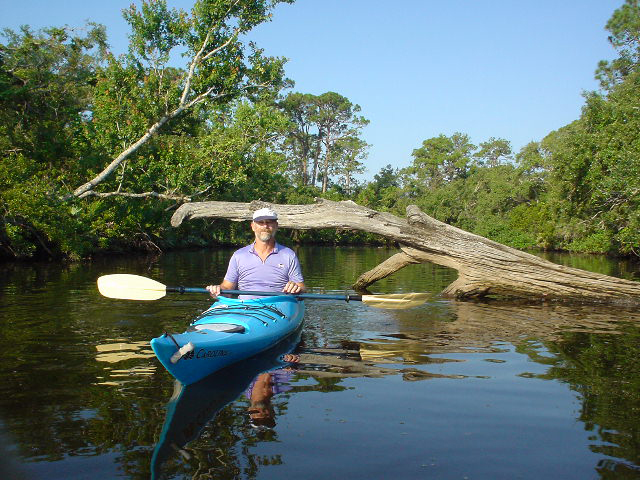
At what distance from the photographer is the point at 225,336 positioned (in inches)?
198

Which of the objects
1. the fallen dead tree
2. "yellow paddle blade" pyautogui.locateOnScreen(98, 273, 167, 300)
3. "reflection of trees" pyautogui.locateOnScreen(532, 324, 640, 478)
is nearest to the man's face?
"yellow paddle blade" pyautogui.locateOnScreen(98, 273, 167, 300)

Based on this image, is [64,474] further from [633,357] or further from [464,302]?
[464,302]

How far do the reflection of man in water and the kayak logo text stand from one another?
0.38 metres

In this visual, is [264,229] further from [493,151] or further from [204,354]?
[493,151]

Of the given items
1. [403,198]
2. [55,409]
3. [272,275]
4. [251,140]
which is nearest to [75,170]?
[251,140]

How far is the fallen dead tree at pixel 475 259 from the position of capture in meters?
10.2

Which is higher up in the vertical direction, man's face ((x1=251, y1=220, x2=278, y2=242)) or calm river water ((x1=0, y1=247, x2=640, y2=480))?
man's face ((x1=251, y1=220, x2=278, y2=242))

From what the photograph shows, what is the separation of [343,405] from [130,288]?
3605 millimetres

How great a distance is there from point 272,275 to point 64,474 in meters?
4.12

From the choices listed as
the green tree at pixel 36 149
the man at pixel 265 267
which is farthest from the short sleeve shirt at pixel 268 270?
the green tree at pixel 36 149

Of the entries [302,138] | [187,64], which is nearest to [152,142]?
[187,64]

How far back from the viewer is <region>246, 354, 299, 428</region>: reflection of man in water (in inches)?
159

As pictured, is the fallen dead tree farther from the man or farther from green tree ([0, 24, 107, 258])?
green tree ([0, 24, 107, 258])

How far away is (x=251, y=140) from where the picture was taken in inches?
850
